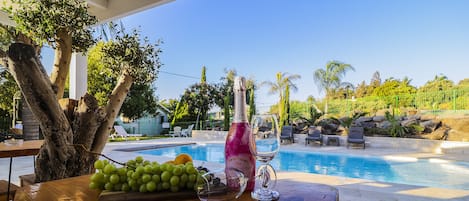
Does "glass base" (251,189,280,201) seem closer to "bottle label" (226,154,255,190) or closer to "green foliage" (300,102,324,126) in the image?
"bottle label" (226,154,255,190)

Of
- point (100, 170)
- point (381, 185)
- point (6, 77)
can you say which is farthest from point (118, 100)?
point (6, 77)

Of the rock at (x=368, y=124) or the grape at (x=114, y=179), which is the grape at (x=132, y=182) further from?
the rock at (x=368, y=124)

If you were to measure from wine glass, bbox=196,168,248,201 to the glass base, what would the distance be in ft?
0.20

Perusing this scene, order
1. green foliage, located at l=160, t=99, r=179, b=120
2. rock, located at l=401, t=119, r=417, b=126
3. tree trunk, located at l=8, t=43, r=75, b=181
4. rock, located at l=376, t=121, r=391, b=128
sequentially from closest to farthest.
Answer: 1. tree trunk, located at l=8, t=43, r=75, b=181
2. rock, located at l=401, t=119, r=417, b=126
3. rock, located at l=376, t=121, r=391, b=128
4. green foliage, located at l=160, t=99, r=179, b=120

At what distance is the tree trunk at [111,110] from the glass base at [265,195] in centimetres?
170

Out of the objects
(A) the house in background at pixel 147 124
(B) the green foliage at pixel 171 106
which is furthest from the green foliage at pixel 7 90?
(B) the green foliage at pixel 171 106

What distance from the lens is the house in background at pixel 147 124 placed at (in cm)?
1621

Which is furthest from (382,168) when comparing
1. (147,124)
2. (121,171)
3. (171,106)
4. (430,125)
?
(147,124)

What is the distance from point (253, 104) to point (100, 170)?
502 inches

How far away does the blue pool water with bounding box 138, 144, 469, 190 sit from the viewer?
543cm

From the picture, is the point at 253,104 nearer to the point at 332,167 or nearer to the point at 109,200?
the point at 332,167

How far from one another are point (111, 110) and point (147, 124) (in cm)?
1563

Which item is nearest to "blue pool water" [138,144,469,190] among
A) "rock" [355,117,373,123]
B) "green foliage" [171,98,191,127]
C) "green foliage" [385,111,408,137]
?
"green foliage" [385,111,408,137]

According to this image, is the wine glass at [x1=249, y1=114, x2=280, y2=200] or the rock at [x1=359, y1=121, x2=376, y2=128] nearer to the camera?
the wine glass at [x1=249, y1=114, x2=280, y2=200]
